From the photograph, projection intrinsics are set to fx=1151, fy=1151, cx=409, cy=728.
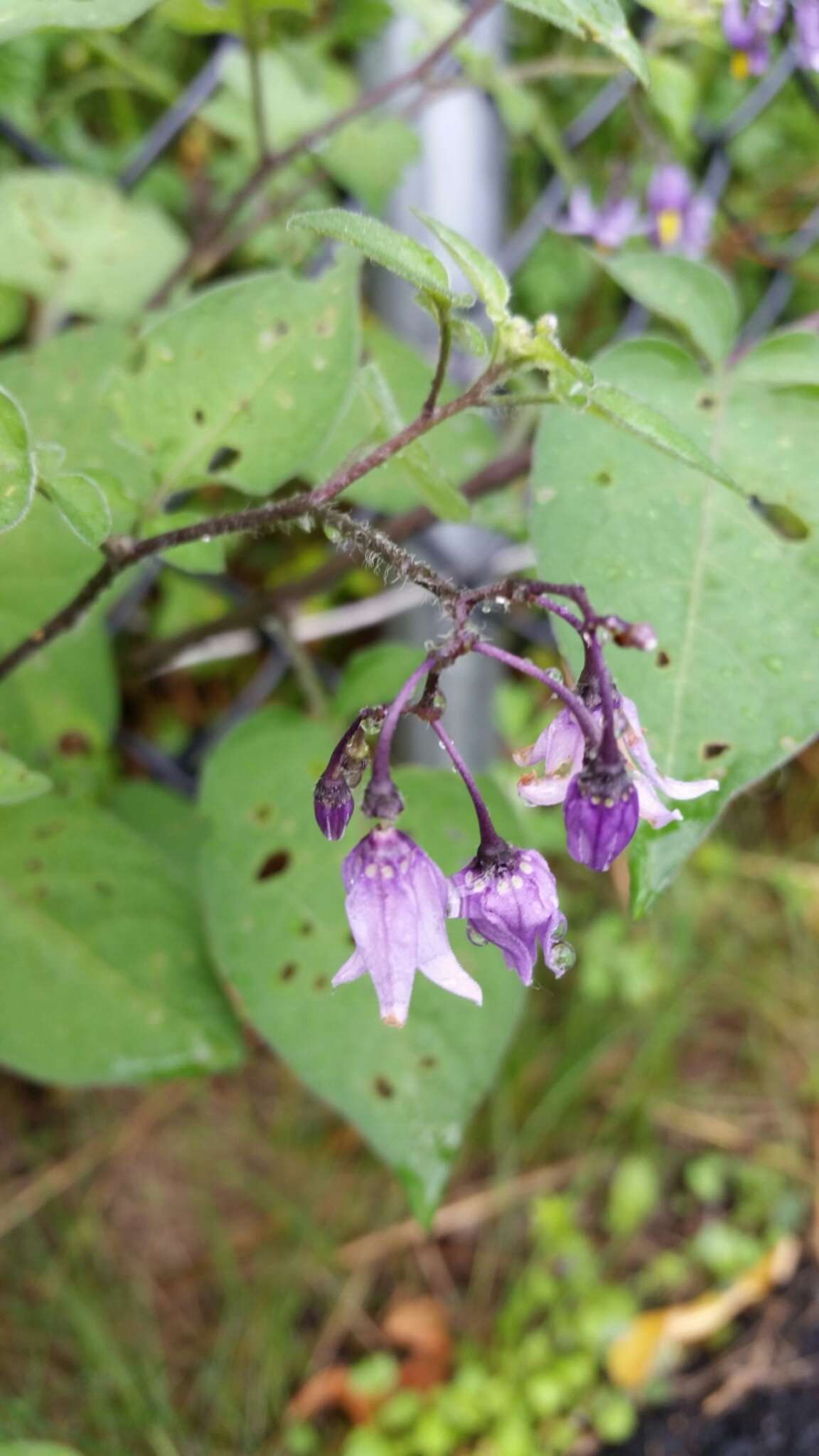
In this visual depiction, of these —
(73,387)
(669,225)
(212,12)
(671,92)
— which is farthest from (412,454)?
(669,225)

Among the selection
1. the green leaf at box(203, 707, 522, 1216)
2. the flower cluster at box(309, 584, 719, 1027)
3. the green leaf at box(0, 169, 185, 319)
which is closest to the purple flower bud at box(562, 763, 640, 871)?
the flower cluster at box(309, 584, 719, 1027)

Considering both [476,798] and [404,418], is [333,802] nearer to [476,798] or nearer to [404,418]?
[476,798]

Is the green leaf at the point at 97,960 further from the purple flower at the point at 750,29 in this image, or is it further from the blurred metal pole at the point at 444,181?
the purple flower at the point at 750,29

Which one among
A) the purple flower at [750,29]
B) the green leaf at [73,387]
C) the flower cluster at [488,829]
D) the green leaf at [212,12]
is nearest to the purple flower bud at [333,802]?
the flower cluster at [488,829]

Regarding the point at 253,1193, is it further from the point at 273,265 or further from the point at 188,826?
the point at 273,265

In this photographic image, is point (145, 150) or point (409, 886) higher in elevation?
point (145, 150)

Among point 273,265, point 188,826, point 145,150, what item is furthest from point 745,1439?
point 145,150

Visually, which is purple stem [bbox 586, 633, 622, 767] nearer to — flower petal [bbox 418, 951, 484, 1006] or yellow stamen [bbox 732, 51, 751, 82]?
flower petal [bbox 418, 951, 484, 1006]
